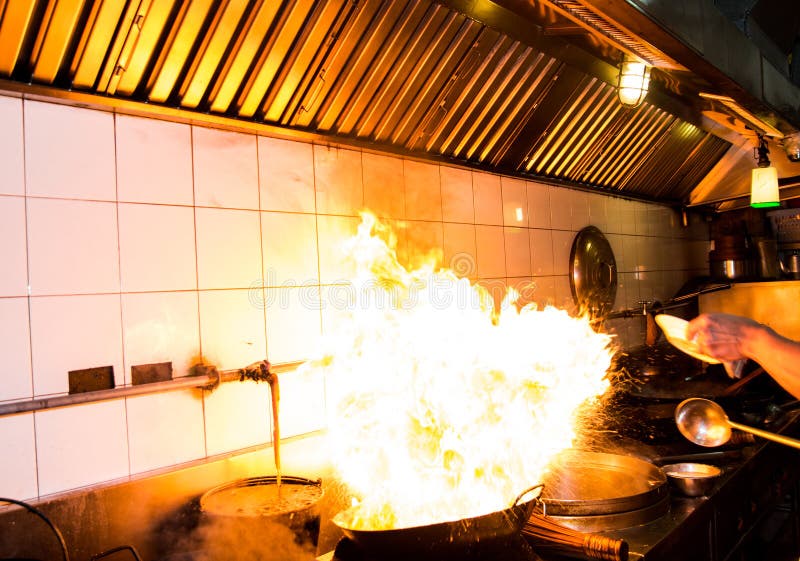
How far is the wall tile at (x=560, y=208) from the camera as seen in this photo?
397cm

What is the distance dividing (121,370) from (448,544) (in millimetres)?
1219

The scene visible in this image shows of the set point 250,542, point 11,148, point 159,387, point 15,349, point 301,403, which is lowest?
point 250,542

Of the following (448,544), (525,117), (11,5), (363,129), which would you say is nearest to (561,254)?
(525,117)

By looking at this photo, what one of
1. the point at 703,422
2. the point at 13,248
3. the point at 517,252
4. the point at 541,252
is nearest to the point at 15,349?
the point at 13,248

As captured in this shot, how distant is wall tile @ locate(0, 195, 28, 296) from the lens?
1697 millimetres

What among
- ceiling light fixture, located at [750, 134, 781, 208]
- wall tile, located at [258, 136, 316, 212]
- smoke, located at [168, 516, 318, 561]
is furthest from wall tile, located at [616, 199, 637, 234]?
smoke, located at [168, 516, 318, 561]

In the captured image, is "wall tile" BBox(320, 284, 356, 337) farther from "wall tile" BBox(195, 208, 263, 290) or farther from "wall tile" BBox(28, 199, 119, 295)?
"wall tile" BBox(28, 199, 119, 295)

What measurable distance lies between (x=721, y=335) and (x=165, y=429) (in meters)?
1.98

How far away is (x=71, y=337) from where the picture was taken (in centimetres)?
182

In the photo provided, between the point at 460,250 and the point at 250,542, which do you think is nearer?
the point at 250,542

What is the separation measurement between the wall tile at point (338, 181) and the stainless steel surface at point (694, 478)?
1756 mm

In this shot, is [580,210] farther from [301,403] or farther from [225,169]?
[225,169]

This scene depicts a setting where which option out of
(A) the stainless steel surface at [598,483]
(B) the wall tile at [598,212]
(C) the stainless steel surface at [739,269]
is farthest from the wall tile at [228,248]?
(C) the stainless steel surface at [739,269]

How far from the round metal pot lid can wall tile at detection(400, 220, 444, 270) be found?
1.42 meters
